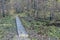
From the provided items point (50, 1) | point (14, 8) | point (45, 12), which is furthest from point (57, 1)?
point (14, 8)

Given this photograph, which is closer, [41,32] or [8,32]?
[8,32]

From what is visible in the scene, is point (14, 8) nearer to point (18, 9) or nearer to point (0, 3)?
point (18, 9)

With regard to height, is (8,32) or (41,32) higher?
(8,32)

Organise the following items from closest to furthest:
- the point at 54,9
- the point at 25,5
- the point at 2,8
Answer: the point at 54,9 → the point at 2,8 → the point at 25,5

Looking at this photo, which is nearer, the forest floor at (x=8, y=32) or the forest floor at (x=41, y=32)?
the forest floor at (x=8, y=32)

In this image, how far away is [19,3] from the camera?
2558 centimetres

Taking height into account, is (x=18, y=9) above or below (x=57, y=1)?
below

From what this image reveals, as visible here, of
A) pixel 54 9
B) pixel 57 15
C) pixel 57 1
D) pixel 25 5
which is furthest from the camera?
pixel 25 5

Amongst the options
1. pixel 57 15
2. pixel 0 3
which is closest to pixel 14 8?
pixel 0 3

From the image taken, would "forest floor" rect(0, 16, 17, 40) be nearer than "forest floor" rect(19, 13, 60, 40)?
Yes

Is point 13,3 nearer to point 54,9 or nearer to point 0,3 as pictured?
point 0,3

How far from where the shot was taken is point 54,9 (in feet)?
59.5

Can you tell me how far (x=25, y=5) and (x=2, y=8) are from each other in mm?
3727

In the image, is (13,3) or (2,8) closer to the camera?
(2,8)
